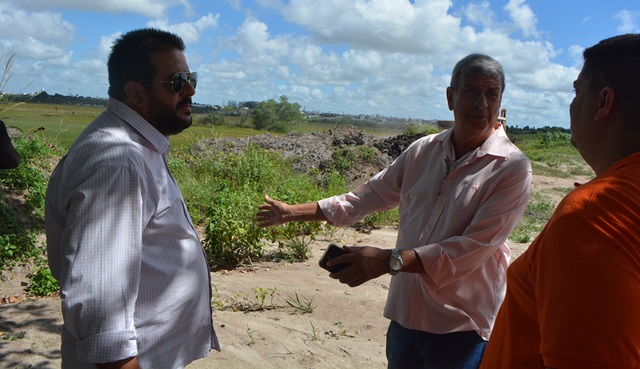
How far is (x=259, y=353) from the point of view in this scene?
432 centimetres

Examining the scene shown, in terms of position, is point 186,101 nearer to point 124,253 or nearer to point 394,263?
point 124,253

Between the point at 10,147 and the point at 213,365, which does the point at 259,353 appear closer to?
the point at 213,365

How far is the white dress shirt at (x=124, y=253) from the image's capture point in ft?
5.49

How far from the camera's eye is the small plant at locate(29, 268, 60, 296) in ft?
18.0

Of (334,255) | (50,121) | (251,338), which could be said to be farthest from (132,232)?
(50,121)

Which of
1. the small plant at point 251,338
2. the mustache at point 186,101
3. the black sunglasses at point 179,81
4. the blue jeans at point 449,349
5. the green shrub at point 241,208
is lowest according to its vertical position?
the small plant at point 251,338

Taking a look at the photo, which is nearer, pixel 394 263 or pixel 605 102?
pixel 605 102

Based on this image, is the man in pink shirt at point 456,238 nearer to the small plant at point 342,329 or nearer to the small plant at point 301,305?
the small plant at point 342,329

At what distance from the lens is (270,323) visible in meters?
4.91

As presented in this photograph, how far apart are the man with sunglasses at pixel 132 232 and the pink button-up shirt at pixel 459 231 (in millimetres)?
957

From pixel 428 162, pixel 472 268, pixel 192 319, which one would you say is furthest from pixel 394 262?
pixel 192 319

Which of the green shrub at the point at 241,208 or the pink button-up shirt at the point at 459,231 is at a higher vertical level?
the pink button-up shirt at the point at 459,231

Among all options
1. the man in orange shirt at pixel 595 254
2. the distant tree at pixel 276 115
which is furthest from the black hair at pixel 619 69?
the distant tree at pixel 276 115

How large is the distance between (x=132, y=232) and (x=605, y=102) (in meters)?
1.41
